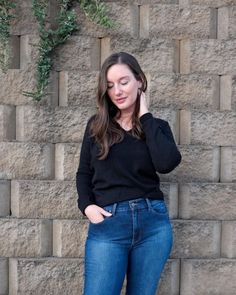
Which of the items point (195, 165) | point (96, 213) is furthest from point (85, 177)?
point (195, 165)

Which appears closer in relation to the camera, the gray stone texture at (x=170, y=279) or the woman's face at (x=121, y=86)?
the woman's face at (x=121, y=86)

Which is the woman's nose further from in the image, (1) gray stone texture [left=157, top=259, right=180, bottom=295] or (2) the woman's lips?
(1) gray stone texture [left=157, top=259, right=180, bottom=295]

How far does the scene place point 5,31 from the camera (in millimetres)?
3012

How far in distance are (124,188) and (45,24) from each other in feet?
3.86

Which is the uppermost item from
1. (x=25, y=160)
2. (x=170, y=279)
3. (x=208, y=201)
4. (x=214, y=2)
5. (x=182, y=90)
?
(x=214, y=2)

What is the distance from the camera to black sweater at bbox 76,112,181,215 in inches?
97.0

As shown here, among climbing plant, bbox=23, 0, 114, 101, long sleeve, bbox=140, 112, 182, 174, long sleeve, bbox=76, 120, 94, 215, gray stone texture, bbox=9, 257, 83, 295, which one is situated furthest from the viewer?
gray stone texture, bbox=9, 257, 83, 295

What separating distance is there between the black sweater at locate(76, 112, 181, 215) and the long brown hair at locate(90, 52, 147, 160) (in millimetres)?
30

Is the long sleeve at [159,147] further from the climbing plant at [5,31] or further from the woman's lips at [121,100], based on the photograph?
the climbing plant at [5,31]

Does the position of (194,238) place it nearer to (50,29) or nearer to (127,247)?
(127,247)

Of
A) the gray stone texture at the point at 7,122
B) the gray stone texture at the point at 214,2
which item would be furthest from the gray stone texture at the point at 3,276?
the gray stone texture at the point at 214,2

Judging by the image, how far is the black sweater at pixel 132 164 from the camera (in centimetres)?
246

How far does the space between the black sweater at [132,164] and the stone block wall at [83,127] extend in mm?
529

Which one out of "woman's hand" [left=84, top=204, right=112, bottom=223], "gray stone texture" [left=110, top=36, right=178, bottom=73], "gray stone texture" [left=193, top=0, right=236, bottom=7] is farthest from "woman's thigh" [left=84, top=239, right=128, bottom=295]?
"gray stone texture" [left=193, top=0, right=236, bottom=7]
